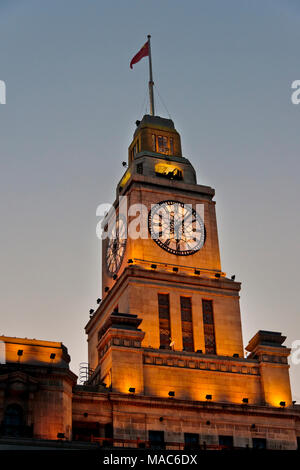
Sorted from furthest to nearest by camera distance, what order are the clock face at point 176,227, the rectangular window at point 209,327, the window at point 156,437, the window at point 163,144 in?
the window at point 163,144 < the clock face at point 176,227 < the rectangular window at point 209,327 < the window at point 156,437

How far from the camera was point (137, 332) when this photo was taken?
69.5 m

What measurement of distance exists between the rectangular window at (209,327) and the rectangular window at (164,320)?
343 centimetres

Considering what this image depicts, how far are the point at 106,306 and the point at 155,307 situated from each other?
7.20 meters

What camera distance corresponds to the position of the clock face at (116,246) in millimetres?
82188

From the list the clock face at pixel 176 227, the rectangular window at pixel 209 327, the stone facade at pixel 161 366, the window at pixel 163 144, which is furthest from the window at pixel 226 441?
the window at pixel 163 144

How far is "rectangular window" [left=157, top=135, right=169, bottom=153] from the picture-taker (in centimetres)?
8988

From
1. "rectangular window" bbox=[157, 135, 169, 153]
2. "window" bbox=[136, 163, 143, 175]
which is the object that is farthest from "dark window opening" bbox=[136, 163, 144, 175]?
"rectangular window" bbox=[157, 135, 169, 153]

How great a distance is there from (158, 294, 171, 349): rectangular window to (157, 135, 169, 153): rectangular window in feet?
61.8

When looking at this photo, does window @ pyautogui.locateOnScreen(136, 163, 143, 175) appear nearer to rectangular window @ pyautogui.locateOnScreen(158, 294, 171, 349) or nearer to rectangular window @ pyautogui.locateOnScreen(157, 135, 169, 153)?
rectangular window @ pyautogui.locateOnScreen(157, 135, 169, 153)

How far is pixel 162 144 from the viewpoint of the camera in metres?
90.3

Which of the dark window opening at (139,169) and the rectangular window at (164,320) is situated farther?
the dark window opening at (139,169)

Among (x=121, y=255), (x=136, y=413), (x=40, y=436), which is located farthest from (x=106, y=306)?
(x=40, y=436)

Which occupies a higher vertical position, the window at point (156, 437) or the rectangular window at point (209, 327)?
the rectangular window at point (209, 327)

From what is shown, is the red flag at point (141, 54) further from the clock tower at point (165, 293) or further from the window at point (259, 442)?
the window at point (259, 442)
